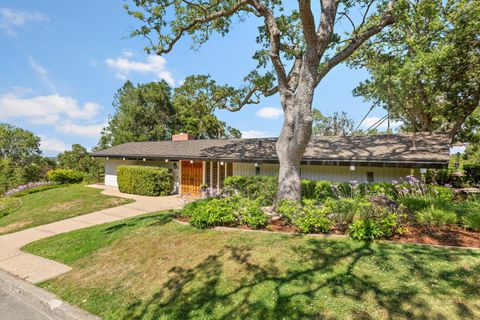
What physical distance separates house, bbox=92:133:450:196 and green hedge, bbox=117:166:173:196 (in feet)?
2.98

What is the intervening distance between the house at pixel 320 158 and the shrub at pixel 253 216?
545 centimetres

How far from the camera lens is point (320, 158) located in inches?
427

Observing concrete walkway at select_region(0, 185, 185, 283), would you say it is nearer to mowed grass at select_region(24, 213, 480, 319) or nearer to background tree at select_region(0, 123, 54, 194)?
mowed grass at select_region(24, 213, 480, 319)

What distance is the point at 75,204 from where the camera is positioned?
11.8 metres

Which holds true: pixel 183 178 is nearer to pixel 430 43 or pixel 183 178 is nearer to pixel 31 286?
pixel 31 286

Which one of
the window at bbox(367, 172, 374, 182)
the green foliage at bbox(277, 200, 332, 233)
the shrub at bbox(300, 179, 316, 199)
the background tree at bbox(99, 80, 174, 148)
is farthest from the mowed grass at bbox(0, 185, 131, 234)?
the background tree at bbox(99, 80, 174, 148)

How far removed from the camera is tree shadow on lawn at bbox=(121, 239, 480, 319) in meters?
3.10

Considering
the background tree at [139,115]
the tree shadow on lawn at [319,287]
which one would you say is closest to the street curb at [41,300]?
the tree shadow on lawn at [319,287]

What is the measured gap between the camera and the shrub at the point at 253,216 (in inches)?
233

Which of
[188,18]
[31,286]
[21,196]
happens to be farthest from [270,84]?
[21,196]

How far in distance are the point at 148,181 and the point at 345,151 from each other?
10570 mm

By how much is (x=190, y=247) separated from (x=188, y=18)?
7848 millimetres

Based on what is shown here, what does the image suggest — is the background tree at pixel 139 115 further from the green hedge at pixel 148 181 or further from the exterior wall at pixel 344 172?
the exterior wall at pixel 344 172

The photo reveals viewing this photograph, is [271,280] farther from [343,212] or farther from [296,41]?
[296,41]
